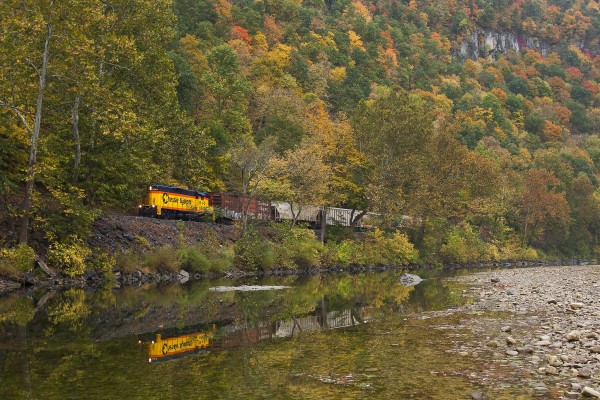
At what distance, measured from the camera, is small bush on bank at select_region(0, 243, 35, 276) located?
25.9m

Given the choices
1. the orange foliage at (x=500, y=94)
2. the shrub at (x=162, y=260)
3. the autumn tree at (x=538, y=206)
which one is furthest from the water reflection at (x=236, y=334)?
the orange foliage at (x=500, y=94)

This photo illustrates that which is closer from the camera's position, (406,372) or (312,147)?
(406,372)

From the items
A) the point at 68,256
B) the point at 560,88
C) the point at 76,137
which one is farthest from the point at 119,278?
the point at 560,88

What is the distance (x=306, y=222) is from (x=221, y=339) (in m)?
41.8

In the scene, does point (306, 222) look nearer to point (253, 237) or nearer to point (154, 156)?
point (253, 237)

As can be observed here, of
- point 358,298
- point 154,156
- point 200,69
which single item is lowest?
point 358,298

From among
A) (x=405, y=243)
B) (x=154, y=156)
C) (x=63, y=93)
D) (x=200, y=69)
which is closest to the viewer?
(x=63, y=93)

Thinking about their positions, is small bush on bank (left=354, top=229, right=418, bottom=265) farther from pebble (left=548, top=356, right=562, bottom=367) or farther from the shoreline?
pebble (left=548, top=356, right=562, bottom=367)

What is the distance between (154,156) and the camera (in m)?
34.4

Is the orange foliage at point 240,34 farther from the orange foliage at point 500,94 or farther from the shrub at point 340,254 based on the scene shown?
the orange foliage at point 500,94

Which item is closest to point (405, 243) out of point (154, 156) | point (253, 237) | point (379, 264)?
point (379, 264)

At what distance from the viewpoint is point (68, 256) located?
2852 cm

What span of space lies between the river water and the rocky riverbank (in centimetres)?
44

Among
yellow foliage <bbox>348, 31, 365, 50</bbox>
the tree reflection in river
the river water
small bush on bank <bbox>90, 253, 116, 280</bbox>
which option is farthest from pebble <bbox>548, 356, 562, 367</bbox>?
yellow foliage <bbox>348, 31, 365, 50</bbox>
